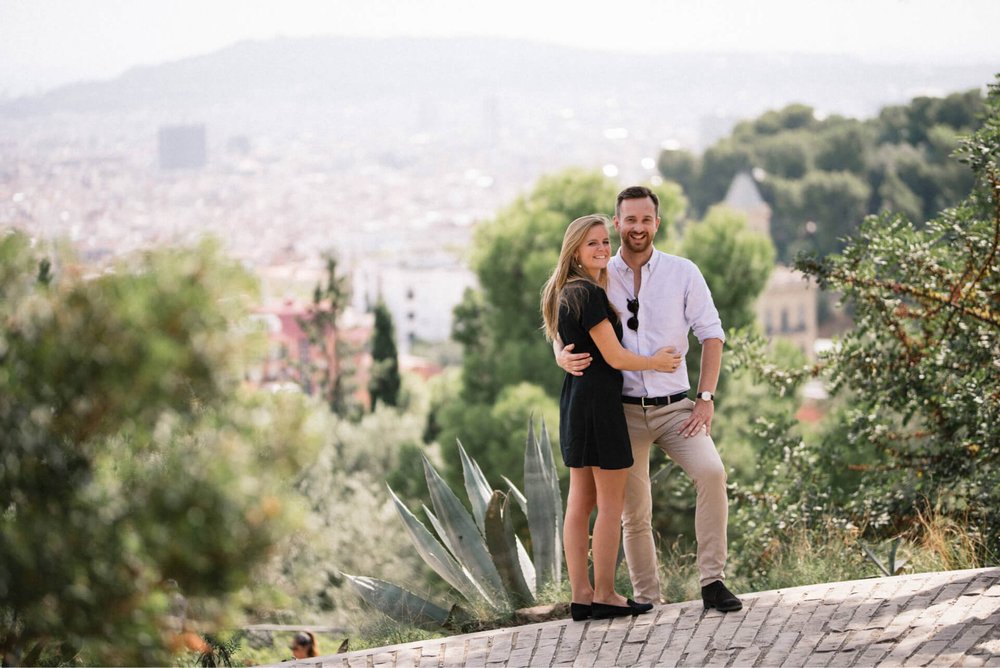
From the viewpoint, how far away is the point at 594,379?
A: 14.9 ft

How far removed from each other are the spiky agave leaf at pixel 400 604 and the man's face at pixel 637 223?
2063mm

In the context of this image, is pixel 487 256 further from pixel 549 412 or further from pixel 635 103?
pixel 635 103

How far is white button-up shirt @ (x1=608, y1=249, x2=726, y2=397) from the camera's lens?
468cm

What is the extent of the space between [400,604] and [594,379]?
5.82 feet

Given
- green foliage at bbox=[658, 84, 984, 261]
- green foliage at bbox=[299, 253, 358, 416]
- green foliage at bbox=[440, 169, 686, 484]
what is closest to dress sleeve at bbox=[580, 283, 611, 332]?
green foliage at bbox=[440, 169, 686, 484]

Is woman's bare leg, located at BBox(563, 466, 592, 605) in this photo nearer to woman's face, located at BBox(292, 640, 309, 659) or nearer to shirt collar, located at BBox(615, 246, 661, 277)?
shirt collar, located at BBox(615, 246, 661, 277)

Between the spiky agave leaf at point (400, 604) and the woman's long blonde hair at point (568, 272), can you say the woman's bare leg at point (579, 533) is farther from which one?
the spiky agave leaf at point (400, 604)

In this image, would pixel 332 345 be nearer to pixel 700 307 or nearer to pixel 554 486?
pixel 554 486

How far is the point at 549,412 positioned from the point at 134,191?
236 ft

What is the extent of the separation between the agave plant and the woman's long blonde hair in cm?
121

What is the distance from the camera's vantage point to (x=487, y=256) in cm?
2094

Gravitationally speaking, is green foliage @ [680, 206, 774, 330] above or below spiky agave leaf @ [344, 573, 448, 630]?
below

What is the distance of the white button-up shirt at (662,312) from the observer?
A: 4.68m

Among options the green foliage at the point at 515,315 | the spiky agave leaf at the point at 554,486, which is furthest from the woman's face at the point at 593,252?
the green foliage at the point at 515,315
